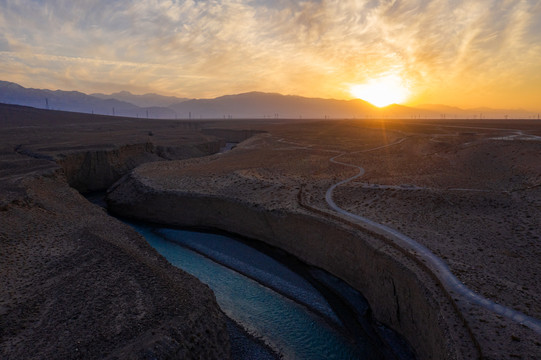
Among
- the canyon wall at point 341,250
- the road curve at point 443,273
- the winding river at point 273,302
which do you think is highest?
the road curve at point 443,273

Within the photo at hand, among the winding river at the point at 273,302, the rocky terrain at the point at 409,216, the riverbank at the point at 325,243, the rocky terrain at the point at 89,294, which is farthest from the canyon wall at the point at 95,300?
the rocky terrain at the point at 409,216

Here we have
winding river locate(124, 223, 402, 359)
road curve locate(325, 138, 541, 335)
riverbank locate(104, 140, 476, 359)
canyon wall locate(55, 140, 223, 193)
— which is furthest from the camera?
canyon wall locate(55, 140, 223, 193)

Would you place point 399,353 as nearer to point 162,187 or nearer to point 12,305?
point 12,305

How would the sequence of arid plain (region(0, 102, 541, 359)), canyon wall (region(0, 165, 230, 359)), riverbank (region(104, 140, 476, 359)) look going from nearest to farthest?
canyon wall (region(0, 165, 230, 359)) < arid plain (region(0, 102, 541, 359)) < riverbank (region(104, 140, 476, 359))

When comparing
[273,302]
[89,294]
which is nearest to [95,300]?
[89,294]

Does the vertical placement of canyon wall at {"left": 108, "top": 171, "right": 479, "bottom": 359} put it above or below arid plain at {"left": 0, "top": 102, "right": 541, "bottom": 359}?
below

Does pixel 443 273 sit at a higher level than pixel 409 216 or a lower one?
lower

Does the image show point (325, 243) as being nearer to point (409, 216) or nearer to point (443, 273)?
point (409, 216)

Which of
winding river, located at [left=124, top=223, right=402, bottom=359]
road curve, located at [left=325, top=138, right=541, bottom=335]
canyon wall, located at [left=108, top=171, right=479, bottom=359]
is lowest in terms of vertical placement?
winding river, located at [left=124, top=223, right=402, bottom=359]

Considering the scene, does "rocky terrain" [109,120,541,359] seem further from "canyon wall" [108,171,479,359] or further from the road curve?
the road curve

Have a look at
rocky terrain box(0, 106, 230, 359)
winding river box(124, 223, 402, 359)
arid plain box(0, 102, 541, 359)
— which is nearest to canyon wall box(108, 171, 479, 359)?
arid plain box(0, 102, 541, 359)

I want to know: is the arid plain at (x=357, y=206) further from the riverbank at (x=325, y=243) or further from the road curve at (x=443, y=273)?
the road curve at (x=443, y=273)
